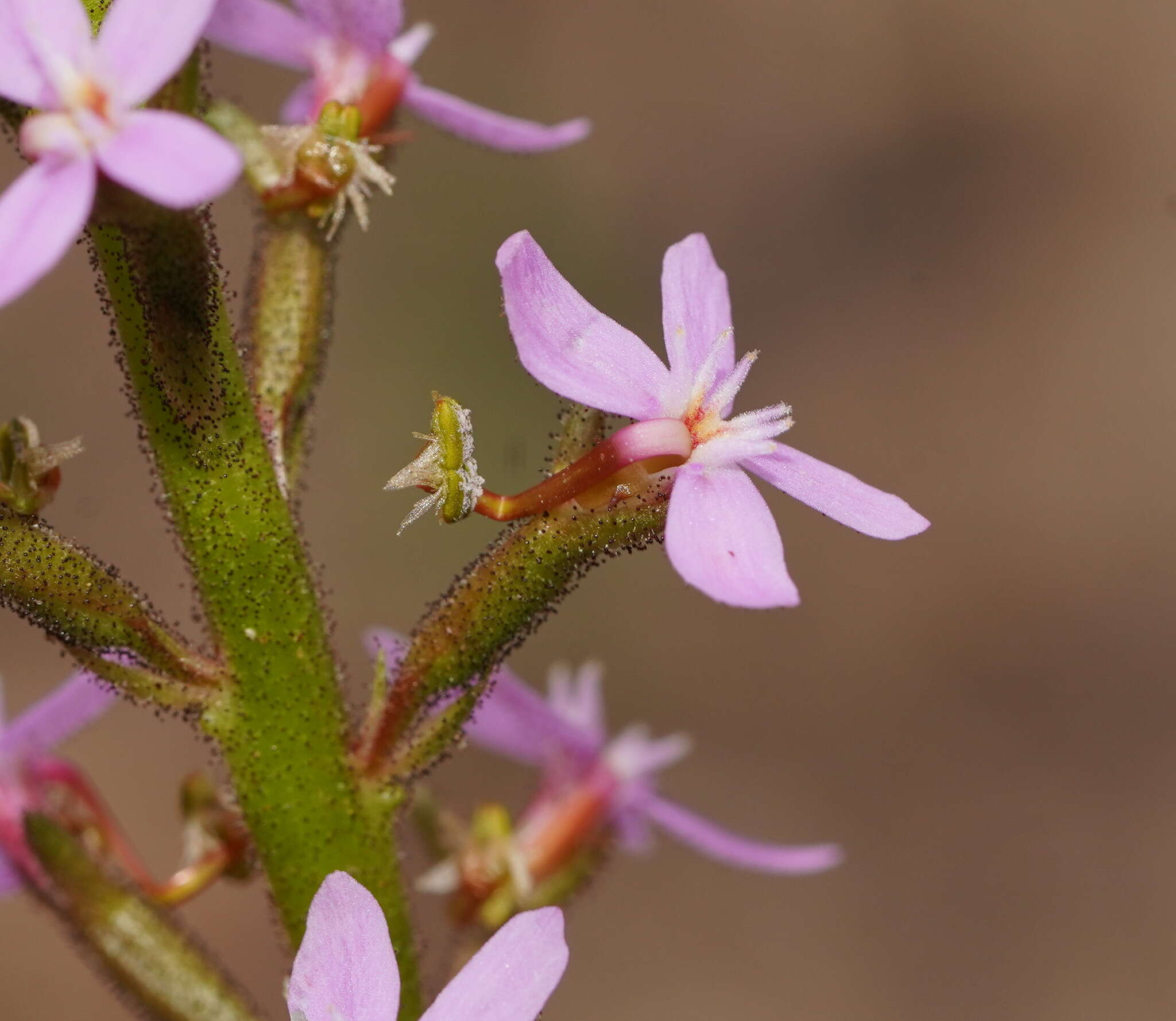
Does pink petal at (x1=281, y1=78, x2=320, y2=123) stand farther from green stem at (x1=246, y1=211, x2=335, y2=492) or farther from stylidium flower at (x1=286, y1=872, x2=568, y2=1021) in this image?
stylidium flower at (x1=286, y1=872, x2=568, y2=1021)

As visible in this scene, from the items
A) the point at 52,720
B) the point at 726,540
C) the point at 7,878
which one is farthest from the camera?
the point at 52,720

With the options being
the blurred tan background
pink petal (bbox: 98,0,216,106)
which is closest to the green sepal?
pink petal (bbox: 98,0,216,106)

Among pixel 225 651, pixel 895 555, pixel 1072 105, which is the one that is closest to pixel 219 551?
pixel 225 651

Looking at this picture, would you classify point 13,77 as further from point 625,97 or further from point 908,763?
point 625,97

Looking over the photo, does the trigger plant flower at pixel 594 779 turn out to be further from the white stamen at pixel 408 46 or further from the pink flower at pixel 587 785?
the white stamen at pixel 408 46

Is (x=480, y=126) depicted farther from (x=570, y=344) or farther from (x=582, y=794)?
(x=582, y=794)

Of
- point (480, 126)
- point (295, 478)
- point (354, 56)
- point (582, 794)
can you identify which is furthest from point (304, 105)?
point (582, 794)
